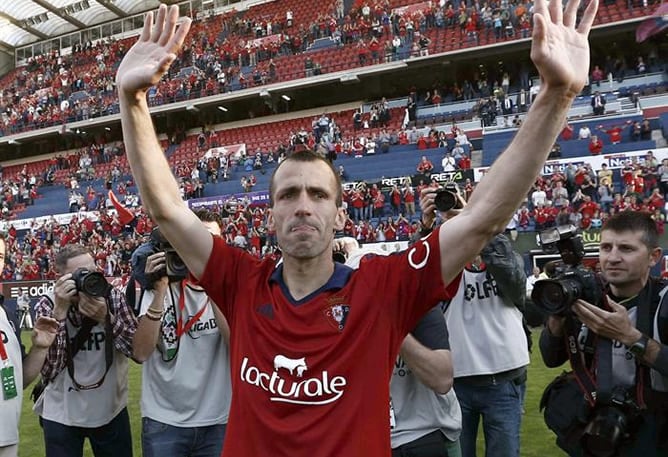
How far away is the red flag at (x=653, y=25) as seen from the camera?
1941 centimetres

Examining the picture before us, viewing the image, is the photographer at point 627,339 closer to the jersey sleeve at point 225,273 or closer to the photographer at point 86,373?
the jersey sleeve at point 225,273

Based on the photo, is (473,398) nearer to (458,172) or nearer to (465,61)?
(458,172)

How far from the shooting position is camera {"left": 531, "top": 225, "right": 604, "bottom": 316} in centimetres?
212

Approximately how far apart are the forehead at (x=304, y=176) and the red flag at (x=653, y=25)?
21.2 m

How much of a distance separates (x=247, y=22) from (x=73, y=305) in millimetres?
32041

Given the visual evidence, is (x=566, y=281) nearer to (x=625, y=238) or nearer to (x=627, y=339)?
(x=627, y=339)

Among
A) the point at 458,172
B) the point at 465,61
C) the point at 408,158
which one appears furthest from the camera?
the point at 465,61

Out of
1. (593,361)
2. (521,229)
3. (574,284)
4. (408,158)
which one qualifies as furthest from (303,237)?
(408,158)

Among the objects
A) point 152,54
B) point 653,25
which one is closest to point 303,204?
point 152,54

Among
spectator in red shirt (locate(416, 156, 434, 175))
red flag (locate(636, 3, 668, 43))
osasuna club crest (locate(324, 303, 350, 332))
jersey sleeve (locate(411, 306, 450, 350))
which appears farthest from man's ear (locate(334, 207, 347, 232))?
red flag (locate(636, 3, 668, 43))

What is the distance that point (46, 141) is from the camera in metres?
34.3

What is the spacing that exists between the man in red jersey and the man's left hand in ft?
2.70

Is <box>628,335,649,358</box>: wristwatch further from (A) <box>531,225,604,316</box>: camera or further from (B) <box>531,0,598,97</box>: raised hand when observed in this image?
(B) <box>531,0,598,97</box>: raised hand

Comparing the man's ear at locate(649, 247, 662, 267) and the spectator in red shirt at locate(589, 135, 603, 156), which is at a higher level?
the spectator in red shirt at locate(589, 135, 603, 156)
